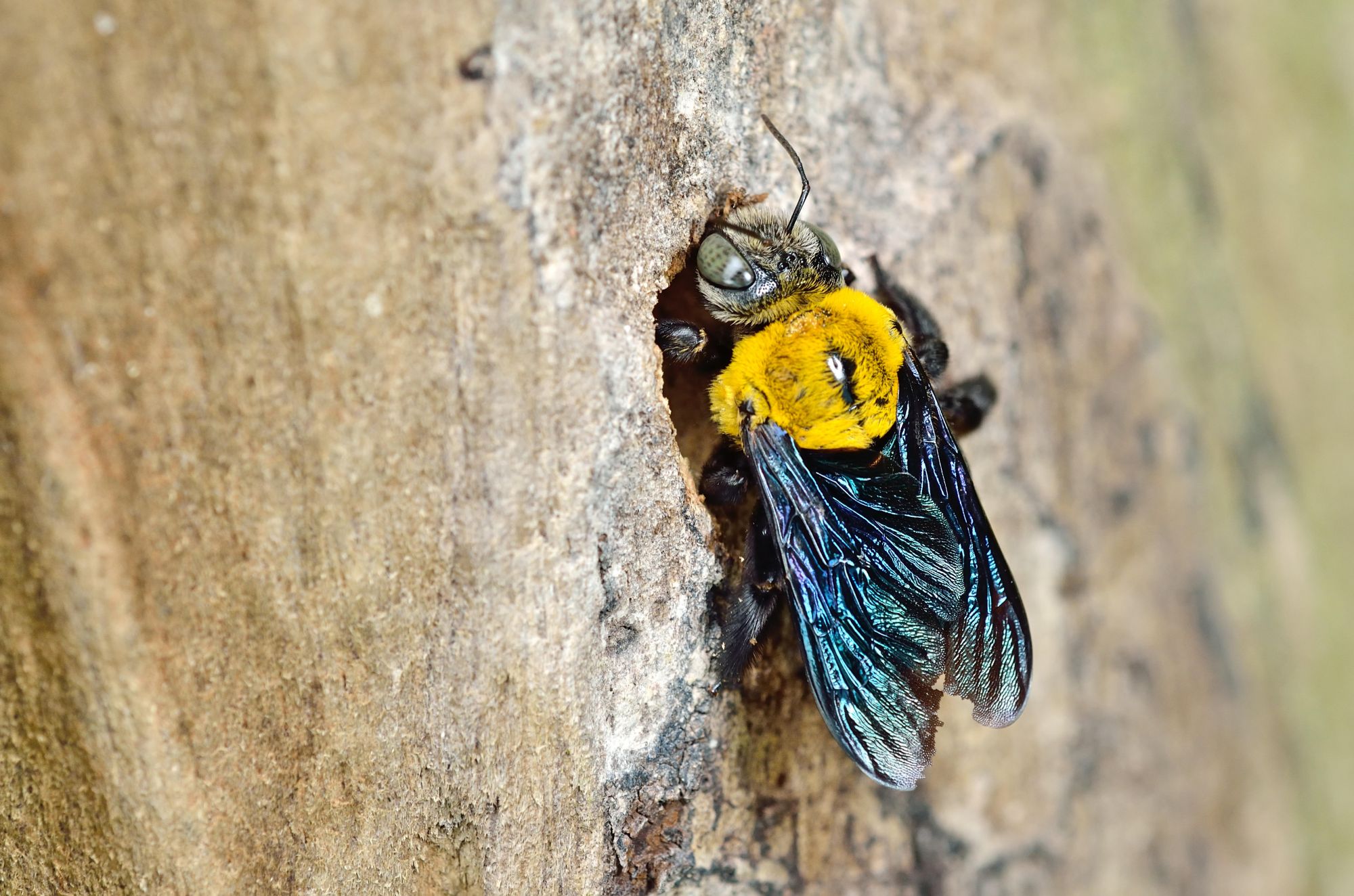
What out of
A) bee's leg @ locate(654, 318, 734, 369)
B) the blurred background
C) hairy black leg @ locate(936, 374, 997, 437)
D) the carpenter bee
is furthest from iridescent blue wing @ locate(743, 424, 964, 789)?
the blurred background

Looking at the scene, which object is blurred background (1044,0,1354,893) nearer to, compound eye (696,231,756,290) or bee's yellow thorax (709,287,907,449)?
bee's yellow thorax (709,287,907,449)

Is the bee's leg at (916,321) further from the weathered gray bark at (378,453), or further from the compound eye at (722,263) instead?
the compound eye at (722,263)

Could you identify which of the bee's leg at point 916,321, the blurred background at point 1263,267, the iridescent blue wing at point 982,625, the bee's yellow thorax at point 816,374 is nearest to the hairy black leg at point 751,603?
the bee's yellow thorax at point 816,374

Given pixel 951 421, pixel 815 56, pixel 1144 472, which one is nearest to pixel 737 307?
pixel 815 56

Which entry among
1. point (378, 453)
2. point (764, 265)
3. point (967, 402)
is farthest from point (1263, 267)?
point (378, 453)

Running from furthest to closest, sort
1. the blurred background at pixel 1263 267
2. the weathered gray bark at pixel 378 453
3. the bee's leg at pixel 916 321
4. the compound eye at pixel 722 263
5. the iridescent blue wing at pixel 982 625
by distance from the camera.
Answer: the blurred background at pixel 1263 267, the bee's leg at pixel 916 321, the iridescent blue wing at pixel 982 625, the compound eye at pixel 722 263, the weathered gray bark at pixel 378 453

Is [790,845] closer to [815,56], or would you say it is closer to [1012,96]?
[815,56]

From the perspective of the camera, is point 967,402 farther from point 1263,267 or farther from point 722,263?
point 1263,267
